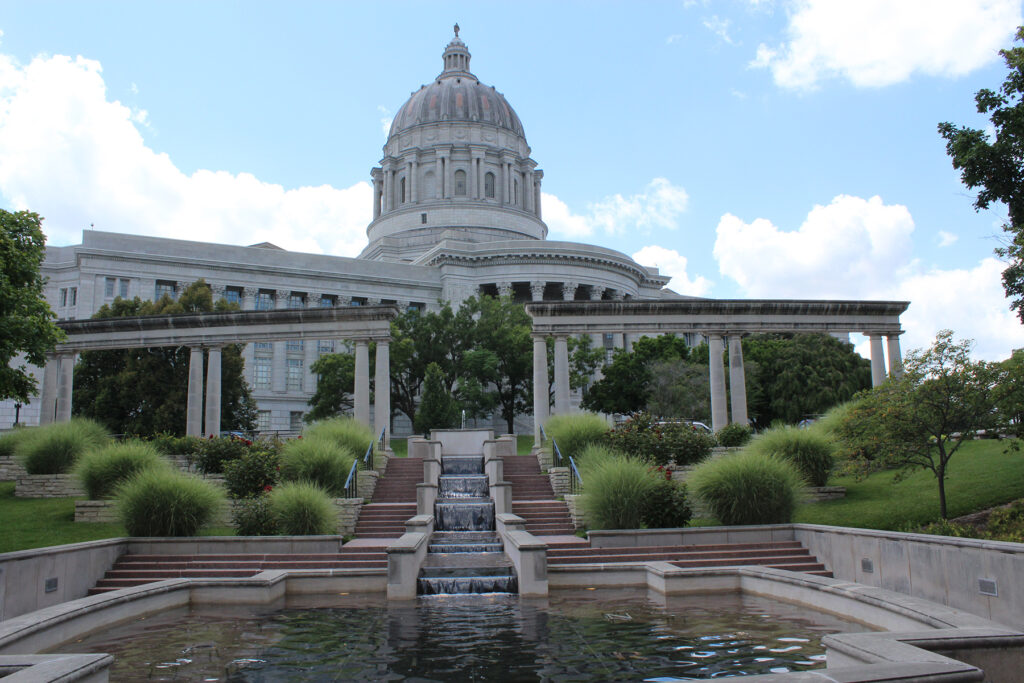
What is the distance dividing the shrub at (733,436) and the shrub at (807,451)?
5.21 m

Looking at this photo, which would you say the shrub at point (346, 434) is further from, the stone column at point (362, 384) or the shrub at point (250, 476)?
the stone column at point (362, 384)

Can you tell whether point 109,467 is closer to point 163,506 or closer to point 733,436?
point 163,506

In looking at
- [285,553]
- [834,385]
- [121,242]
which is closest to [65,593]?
[285,553]

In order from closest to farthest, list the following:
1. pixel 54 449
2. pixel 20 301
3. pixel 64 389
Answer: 1. pixel 20 301
2. pixel 54 449
3. pixel 64 389

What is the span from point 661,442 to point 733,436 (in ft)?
13.8

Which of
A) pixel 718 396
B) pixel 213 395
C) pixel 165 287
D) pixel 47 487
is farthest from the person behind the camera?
pixel 165 287

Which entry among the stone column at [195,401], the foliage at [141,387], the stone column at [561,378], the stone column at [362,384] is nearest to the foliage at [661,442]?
the stone column at [561,378]

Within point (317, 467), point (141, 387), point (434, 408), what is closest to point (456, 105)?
point (434, 408)

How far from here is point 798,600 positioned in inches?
520

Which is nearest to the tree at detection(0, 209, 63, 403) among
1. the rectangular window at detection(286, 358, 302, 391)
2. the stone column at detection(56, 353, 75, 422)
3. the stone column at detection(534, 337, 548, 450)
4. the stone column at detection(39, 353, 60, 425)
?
the stone column at detection(56, 353, 75, 422)

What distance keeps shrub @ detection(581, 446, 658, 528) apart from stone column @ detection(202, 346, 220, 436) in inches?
774

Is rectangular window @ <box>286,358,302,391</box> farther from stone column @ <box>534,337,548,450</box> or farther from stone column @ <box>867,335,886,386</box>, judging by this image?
stone column @ <box>867,335,886,386</box>

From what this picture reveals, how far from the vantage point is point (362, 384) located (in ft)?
104

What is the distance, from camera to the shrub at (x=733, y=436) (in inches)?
1083
